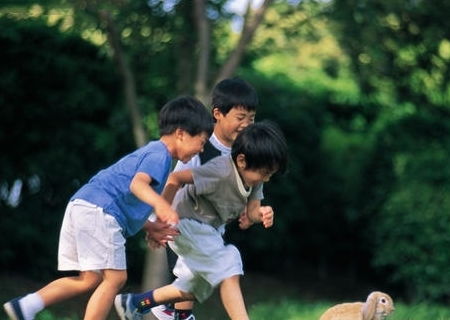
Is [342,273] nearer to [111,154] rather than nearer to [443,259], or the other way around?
[443,259]

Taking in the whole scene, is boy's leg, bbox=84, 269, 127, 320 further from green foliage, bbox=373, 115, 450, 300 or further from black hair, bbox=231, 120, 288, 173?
green foliage, bbox=373, 115, 450, 300

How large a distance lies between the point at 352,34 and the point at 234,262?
12.7ft

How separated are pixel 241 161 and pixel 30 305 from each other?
3.94ft

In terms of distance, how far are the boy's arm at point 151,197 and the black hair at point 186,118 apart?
349 mm

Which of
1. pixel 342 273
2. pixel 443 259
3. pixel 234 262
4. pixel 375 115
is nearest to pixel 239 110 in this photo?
pixel 234 262

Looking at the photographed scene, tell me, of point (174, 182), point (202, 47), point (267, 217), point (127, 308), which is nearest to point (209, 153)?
point (174, 182)

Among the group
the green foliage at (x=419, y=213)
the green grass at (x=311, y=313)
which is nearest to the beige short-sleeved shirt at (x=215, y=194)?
the green grass at (x=311, y=313)

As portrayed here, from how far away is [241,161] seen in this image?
539 cm

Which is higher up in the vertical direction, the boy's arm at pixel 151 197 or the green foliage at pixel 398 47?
the boy's arm at pixel 151 197

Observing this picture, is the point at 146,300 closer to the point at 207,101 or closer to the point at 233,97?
the point at 233,97

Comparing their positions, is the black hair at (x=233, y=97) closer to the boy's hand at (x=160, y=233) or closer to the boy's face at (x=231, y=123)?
the boy's face at (x=231, y=123)

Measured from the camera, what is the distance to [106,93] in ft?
30.7

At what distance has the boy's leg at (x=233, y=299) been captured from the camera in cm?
543

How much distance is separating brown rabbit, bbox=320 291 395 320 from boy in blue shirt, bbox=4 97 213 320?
1.16m
